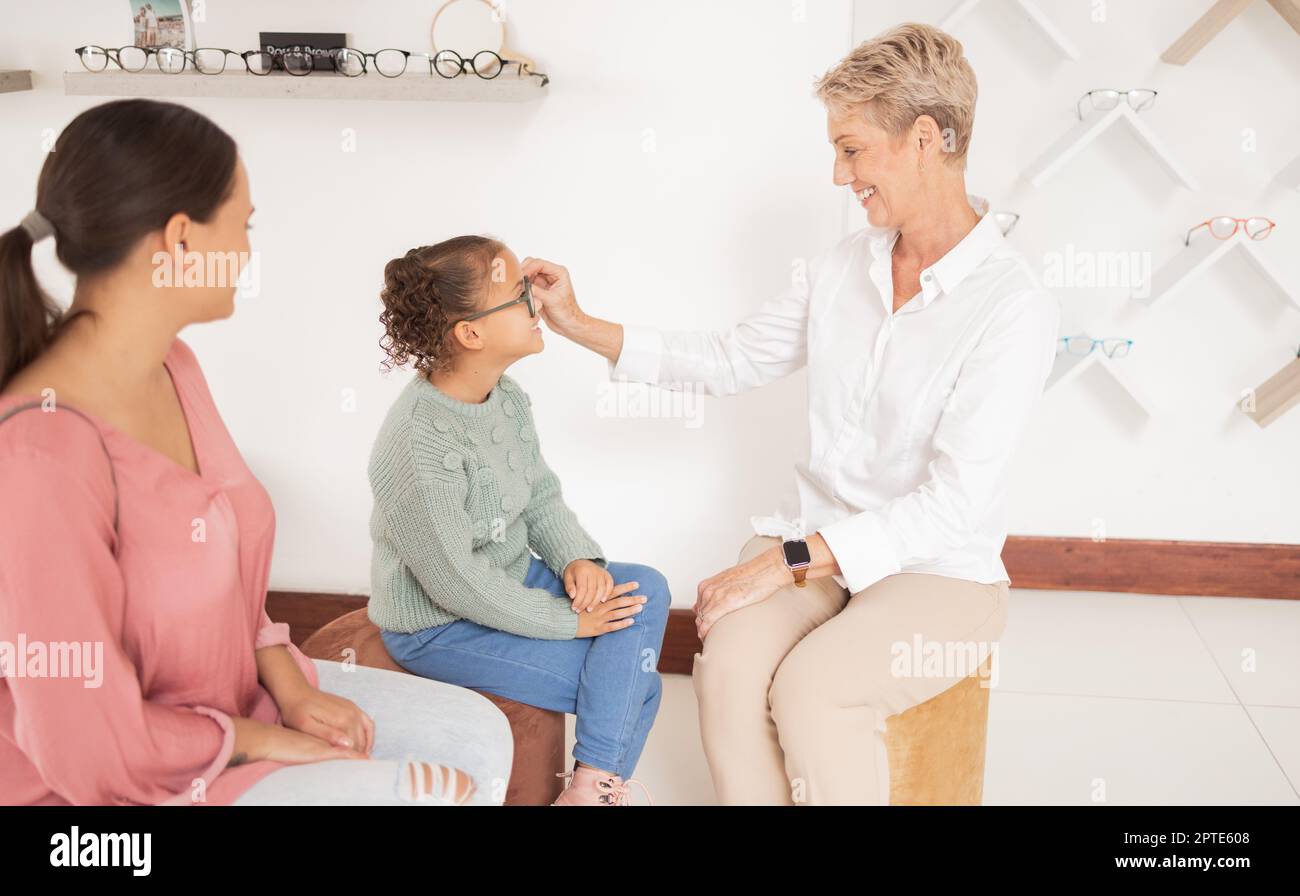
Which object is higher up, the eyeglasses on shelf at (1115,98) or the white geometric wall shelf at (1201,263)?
the eyeglasses on shelf at (1115,98)

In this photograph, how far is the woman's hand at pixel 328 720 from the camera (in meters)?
1.47

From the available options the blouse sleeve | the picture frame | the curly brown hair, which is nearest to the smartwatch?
the curly brown hair

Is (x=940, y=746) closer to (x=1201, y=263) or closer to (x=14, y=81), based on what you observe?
(x=1201, y=263)

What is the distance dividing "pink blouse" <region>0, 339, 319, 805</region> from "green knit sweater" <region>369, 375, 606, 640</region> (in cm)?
34

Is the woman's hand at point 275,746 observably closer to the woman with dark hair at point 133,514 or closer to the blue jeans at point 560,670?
the woman with dark hair at point 133,514

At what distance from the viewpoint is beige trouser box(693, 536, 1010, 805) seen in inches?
65.5

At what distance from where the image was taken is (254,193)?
2.55 meters

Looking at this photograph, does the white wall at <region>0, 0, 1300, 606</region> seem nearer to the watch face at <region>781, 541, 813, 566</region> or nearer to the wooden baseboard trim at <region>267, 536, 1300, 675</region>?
the wooden baseboard trim at <region>267, 536, 1300, 675</region>

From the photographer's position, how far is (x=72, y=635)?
1137 mm

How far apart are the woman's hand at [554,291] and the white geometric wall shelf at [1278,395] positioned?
6.21ft

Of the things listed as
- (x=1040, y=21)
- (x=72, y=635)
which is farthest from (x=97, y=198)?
(x=1040, y=21)

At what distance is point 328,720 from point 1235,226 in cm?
244

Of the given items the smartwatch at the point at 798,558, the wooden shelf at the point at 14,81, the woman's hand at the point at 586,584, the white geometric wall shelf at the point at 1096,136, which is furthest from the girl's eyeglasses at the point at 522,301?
the white geometric wall shelf at the point at 1096,136
